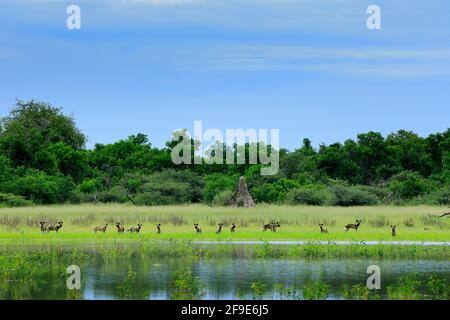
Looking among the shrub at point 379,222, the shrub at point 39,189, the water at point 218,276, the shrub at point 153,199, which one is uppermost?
the shrub at point 39,189

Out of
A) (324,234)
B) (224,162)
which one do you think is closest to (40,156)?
(224,162)

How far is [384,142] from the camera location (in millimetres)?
68688

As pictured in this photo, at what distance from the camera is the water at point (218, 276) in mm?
19922

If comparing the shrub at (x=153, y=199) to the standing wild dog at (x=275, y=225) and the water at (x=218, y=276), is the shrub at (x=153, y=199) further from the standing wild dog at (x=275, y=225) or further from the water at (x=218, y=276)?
the water at (x=218, y=276)

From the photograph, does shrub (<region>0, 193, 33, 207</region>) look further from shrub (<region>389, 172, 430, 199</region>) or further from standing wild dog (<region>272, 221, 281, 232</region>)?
shrub (<region>389, 172, 430, 199</region>)

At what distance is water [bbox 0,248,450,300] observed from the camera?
19.9 m

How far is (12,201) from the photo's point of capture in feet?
165

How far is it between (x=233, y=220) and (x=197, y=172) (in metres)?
28.1

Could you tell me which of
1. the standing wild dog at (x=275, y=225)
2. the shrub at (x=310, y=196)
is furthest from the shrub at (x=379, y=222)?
the shrub at (x=310, y=196)

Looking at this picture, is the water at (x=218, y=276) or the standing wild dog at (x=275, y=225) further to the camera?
the standing wild dog at (x=275, y=225)

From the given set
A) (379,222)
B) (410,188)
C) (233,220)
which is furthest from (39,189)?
(379,222)

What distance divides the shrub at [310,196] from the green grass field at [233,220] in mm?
5028
